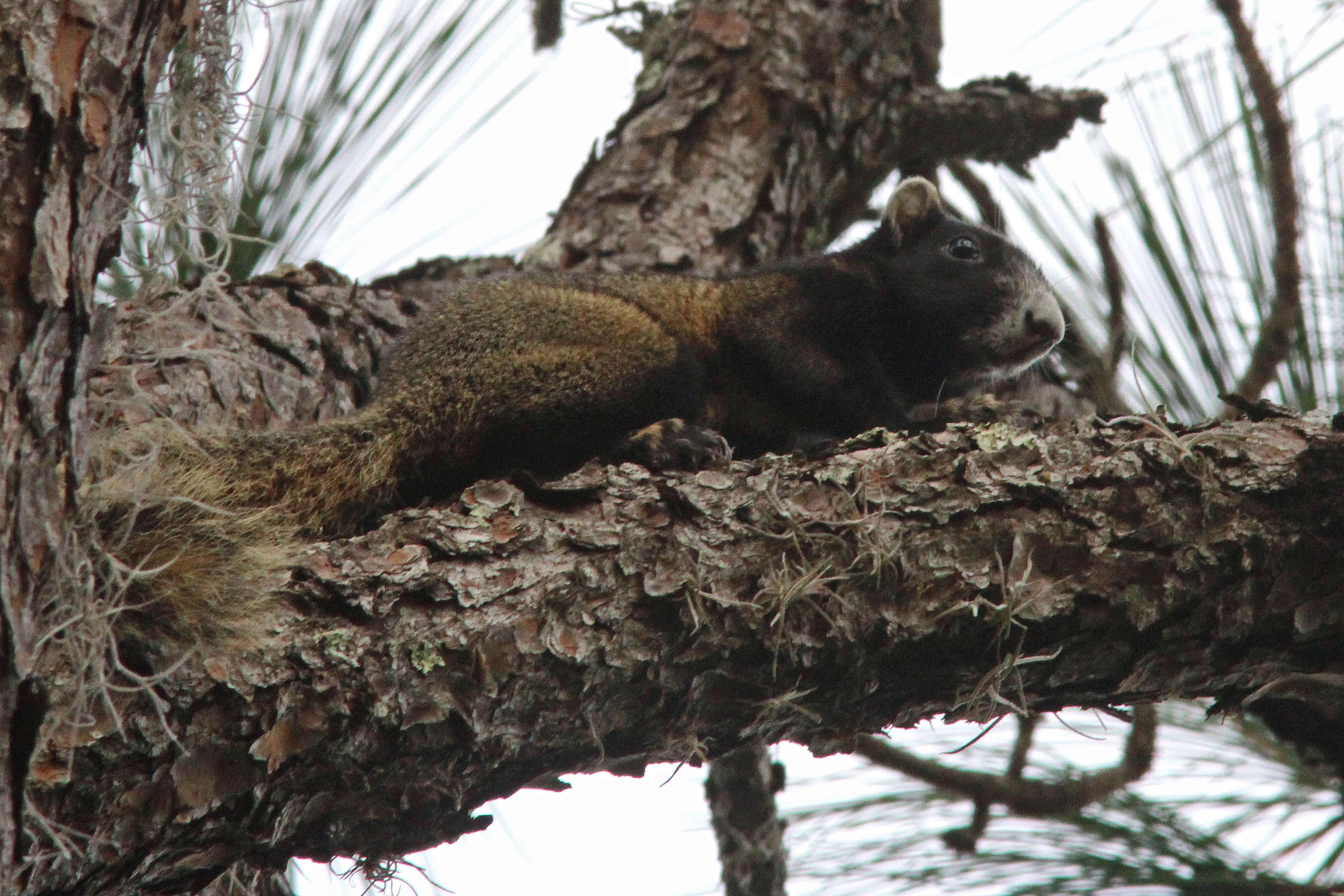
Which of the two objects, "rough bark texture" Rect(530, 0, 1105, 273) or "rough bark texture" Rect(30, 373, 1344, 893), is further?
"rough bark texture" Rect(530, 0, 1105, 273)

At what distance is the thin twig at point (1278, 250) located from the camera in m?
3.18

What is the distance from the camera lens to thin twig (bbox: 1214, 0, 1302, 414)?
10.4 ft

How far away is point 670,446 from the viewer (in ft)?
10.5

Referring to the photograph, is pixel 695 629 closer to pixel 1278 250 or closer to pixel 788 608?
pixel 788 608

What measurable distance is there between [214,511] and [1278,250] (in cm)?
269

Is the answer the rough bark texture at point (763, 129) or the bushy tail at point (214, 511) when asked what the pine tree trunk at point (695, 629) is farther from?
the rough bark texture at point (763, 129)

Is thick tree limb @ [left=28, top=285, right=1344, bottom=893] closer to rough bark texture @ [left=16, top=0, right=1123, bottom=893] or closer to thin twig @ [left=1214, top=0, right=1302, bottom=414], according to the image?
rough bark texture @ [left=16, top=0, right=1123, bottom=893]

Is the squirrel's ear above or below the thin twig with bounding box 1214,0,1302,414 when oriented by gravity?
above

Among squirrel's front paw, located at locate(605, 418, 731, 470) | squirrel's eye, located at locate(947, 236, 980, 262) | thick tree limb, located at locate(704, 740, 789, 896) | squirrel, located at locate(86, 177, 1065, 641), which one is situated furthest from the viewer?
squirrel's eye, located at locate(947, 236, 980, 262)

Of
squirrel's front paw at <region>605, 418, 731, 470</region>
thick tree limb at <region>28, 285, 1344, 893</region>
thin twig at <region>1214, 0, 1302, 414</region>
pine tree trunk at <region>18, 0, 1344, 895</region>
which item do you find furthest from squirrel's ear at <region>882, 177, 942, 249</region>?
thick tree limb at <region>28, 285, 1344, 893</region>

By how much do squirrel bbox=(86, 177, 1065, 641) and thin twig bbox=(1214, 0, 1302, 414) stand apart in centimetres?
82

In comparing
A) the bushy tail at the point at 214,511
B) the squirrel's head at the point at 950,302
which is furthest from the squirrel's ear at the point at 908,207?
the bushy tail at the point at 214,511

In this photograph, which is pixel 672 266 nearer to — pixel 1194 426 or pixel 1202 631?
pixel 1194 426

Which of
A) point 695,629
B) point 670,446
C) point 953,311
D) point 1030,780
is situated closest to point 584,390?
point 670,446
